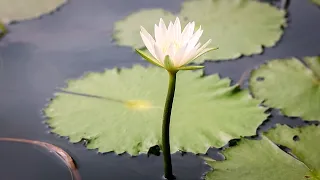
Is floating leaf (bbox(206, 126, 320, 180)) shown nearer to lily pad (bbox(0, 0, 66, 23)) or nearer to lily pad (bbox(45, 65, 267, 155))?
lily pad (bbox(45, 65, 267, 155))

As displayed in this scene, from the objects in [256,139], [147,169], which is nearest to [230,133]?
[256,139]

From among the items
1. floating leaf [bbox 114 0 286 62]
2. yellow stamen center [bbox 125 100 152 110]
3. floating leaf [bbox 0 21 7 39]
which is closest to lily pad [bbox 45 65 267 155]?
yellow stamen center [bbox 125 100 152 110]

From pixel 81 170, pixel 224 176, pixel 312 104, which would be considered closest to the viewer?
pixel 224 176

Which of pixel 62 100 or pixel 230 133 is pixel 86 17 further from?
pixel 230 133

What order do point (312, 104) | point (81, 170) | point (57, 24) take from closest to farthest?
1. point (81, 170)
2. point (312, 104)
3. point (57, 24)

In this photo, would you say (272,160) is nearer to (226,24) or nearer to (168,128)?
(168,128)

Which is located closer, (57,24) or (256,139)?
(256,139)
